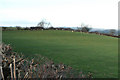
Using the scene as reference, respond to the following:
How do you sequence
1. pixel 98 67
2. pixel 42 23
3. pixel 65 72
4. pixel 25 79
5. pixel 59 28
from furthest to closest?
pixel 42 23 → pixel 59 28 → pixel 98 67 → pixel 65 72 → pixel 25 79

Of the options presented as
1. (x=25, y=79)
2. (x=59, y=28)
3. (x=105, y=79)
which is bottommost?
(x=105, y=79)

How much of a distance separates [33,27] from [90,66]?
707 inches

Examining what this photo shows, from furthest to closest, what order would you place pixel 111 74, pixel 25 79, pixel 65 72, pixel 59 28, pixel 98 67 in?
pixel 59 28 → pixel 98 67 → pixel 111 74 → pixel 65 72 → pixel 25 79

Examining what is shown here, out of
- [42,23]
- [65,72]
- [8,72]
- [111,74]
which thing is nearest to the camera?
[8,72]

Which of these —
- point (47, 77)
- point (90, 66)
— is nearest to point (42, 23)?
point (90, 66)

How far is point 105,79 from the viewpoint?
395cm

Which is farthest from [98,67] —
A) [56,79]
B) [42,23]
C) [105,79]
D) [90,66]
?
[42,23]

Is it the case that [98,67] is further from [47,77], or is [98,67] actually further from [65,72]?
[47,77]

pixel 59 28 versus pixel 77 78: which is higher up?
pixel 59 28

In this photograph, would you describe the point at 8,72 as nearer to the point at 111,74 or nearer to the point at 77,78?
the point at 77,78

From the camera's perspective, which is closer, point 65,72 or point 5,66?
point 5,66

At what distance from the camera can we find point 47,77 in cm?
312

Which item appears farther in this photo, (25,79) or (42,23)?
(42,23)

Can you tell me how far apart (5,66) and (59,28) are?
18.8m
